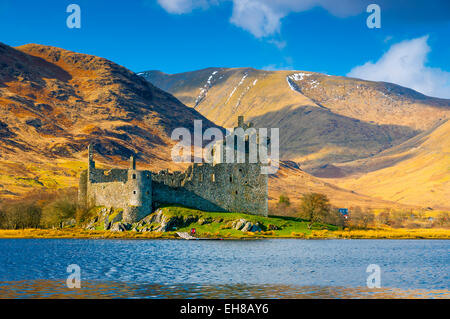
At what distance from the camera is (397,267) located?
46.4 metres

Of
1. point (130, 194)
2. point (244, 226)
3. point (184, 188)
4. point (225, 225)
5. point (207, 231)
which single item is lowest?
point (207, 231)

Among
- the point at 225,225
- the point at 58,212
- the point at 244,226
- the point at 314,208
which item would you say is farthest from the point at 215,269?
the point at 314,208

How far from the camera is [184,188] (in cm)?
7738

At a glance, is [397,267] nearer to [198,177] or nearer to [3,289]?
[3,289]

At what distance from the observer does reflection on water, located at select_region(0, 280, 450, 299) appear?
3066 cm

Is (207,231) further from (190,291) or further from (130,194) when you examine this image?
(190,291)

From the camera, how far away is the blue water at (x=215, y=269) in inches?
1292

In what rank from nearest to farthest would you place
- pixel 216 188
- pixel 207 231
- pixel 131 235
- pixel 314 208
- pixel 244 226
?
pixel 131 235 < pixel 207 231 < pixel 244 226 < pixel 216 188 < pixel 314 208

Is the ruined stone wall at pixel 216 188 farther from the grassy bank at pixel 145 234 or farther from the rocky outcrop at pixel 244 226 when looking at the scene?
the grassy bank at pixel 145 234

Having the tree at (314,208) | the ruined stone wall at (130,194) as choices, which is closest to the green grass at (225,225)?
the ruined stone wall at (130,194)

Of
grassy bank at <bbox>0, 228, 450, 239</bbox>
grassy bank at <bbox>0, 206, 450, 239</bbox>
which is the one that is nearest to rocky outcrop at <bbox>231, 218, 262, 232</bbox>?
grassy bank at <bbox>0, 206, 450, 239</bbox>

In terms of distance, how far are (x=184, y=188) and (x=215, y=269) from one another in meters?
34.8
